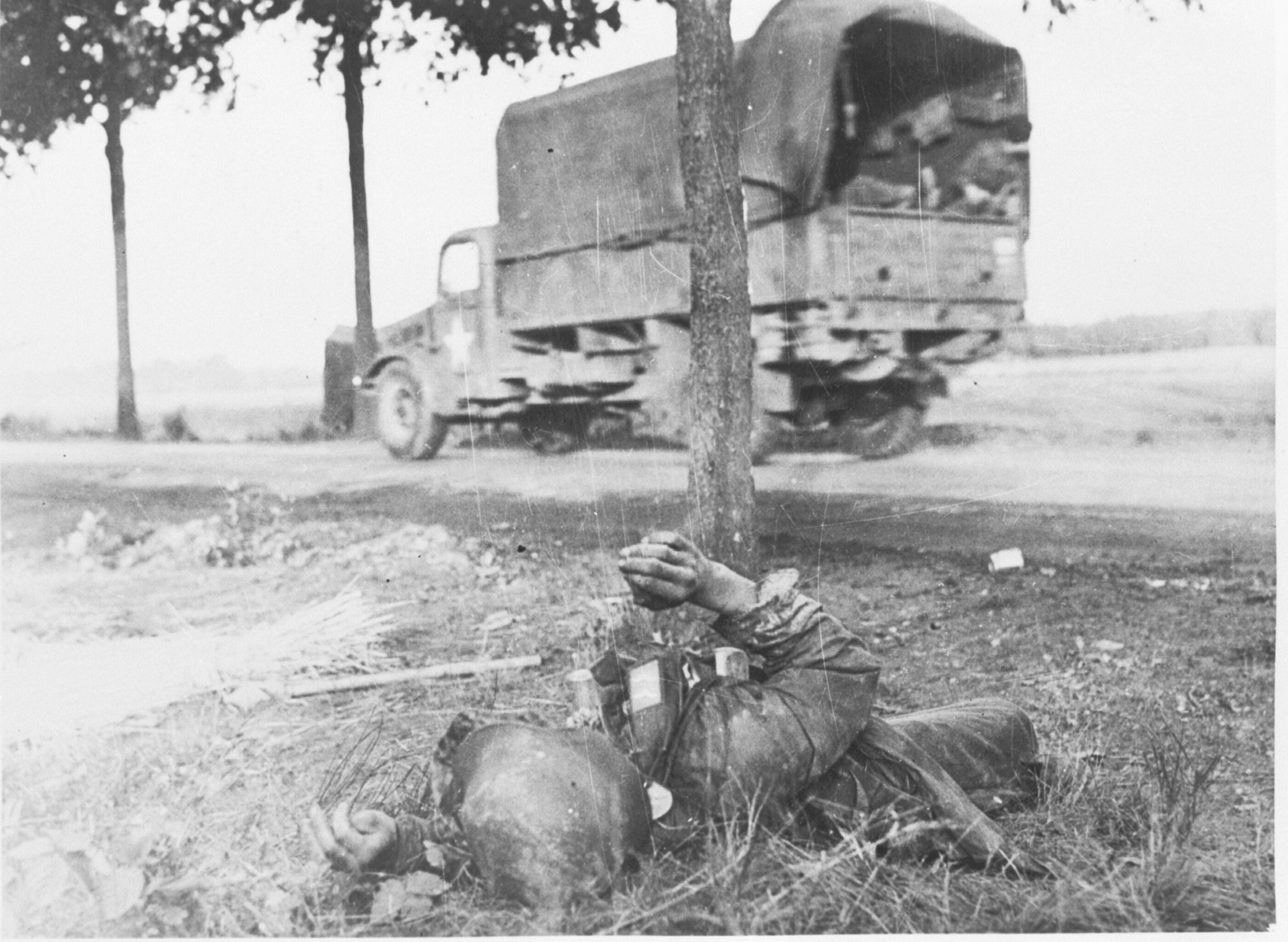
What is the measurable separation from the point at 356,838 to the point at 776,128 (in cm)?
222

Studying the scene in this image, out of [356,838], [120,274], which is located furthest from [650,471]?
[120,274]

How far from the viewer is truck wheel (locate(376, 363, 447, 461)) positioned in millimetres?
3174

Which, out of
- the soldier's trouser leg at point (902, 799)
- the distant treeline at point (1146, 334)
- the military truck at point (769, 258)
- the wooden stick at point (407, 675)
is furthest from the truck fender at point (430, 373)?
the distant treeline at point (1146, 334)

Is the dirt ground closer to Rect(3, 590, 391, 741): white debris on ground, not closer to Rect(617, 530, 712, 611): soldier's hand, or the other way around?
Rect(3, 590, 391, 741): white debris on ground

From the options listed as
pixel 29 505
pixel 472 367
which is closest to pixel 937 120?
pixel 472 367

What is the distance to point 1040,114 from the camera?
10.6ft

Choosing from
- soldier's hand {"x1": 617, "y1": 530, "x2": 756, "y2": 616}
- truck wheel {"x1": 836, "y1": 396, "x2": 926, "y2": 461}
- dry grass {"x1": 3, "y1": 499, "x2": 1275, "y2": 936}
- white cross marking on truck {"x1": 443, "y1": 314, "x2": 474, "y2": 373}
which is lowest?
dry grass {"x1": 3, "y1": 499, "x2": 1275, "y2": 936}

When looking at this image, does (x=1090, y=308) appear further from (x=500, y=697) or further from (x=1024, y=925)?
(x=500, y=697)

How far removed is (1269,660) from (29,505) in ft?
11.8

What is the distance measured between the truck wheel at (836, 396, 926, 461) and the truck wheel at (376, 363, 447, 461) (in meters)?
1.18

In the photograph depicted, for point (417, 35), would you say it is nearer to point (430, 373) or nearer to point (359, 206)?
point (359, 206)

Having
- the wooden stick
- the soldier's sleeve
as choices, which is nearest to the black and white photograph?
the wooden stick

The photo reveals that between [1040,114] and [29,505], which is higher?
[1040,114]

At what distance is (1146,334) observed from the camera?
320cm
